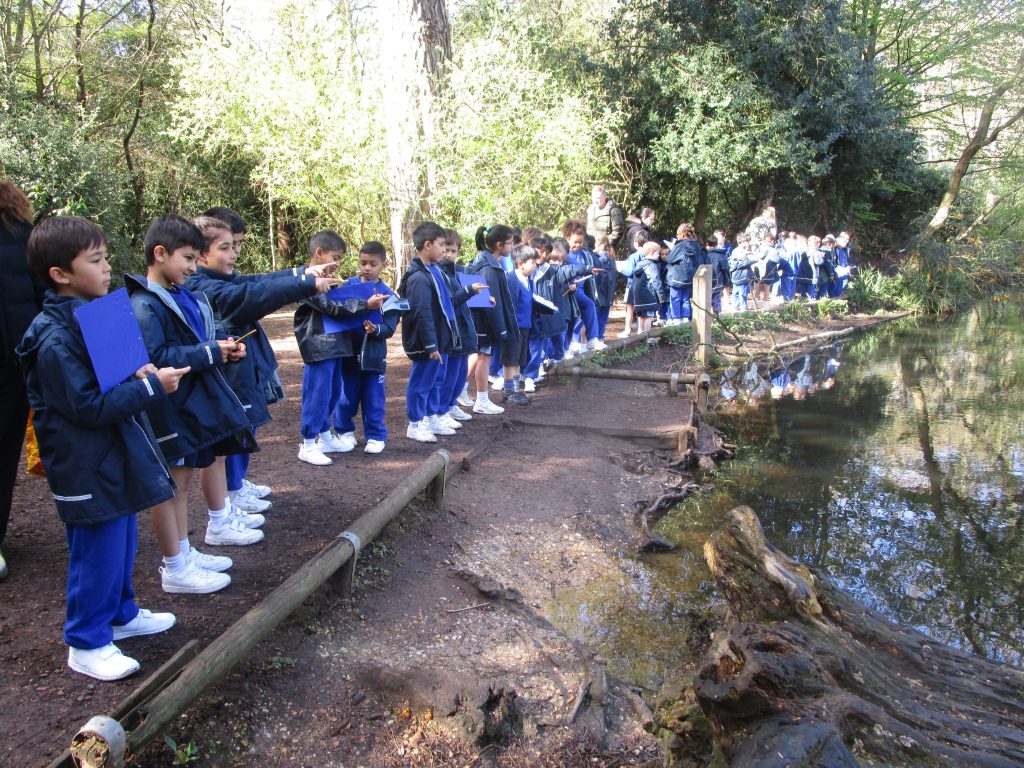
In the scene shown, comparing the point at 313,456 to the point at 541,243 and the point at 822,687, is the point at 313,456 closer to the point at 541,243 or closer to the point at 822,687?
the point at 822,687

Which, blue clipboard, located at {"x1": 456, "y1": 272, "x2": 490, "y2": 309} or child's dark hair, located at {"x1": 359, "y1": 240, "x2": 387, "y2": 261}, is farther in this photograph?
blue clipboard, located at {"x1": 456, "y1": 272, "x2": 490, "y2": 309}

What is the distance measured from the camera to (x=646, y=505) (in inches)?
233

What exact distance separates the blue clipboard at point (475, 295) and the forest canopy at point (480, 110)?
13.7 feet

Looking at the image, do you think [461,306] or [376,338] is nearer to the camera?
[376,338]

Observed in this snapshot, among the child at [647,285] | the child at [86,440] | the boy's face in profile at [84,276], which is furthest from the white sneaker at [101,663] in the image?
the child at [647,285]

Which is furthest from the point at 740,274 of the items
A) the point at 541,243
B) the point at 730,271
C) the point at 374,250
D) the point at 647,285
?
the point at 374,250

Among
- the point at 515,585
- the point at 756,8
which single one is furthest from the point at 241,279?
the point at 756,8

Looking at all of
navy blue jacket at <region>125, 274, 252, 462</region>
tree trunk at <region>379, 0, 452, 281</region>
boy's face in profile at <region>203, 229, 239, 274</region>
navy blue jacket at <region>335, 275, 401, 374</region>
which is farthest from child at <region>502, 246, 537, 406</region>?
navy blue jacket at <region>125, 274, 252, 462</region>

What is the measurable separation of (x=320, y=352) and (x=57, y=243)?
2.52 metres

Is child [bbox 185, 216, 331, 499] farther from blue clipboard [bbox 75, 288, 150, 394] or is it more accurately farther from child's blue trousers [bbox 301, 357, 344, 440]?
blue clipboard [bbox 75, 288, 150, 394]

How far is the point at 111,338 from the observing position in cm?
264

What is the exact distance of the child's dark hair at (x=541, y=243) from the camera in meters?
8.32

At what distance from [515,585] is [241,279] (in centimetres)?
234

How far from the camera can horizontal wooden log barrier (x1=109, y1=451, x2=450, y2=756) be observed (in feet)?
7.59
